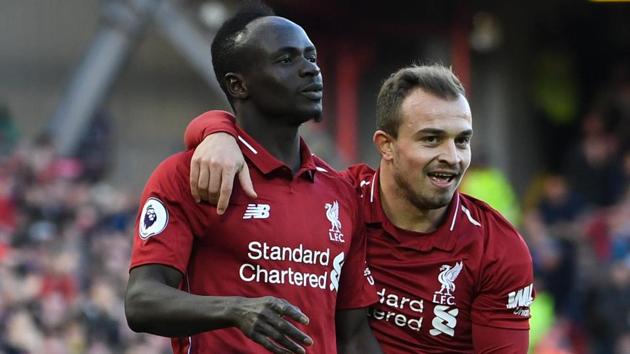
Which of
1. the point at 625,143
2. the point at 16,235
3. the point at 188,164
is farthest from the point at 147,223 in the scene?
the point at 625,143

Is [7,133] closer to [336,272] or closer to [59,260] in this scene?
[59,260]

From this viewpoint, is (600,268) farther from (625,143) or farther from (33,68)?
(33,68)

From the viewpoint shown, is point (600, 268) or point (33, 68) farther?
point (33, 68)

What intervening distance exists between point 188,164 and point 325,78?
11.2m

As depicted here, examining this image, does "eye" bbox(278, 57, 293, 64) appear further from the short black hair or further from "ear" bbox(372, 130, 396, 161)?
"ear" bbox(372, 130, 396, 161)

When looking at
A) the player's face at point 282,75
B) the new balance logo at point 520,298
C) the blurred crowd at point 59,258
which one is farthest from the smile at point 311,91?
the blurred crowd at point 59,258

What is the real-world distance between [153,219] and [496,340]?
137 cm

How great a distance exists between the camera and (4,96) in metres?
15.4

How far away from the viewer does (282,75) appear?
4.93 m

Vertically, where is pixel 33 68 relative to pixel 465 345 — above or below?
above

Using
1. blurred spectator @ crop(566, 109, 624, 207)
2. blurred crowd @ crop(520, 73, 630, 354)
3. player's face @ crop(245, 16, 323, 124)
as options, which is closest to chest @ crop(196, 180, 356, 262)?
player's face @ crop(245, 16, 323, 124)

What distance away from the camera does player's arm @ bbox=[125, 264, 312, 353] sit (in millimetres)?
4363

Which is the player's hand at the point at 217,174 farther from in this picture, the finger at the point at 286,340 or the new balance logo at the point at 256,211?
the finger at the point at 286,340

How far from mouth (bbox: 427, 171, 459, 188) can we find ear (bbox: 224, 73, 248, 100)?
2.46ft
